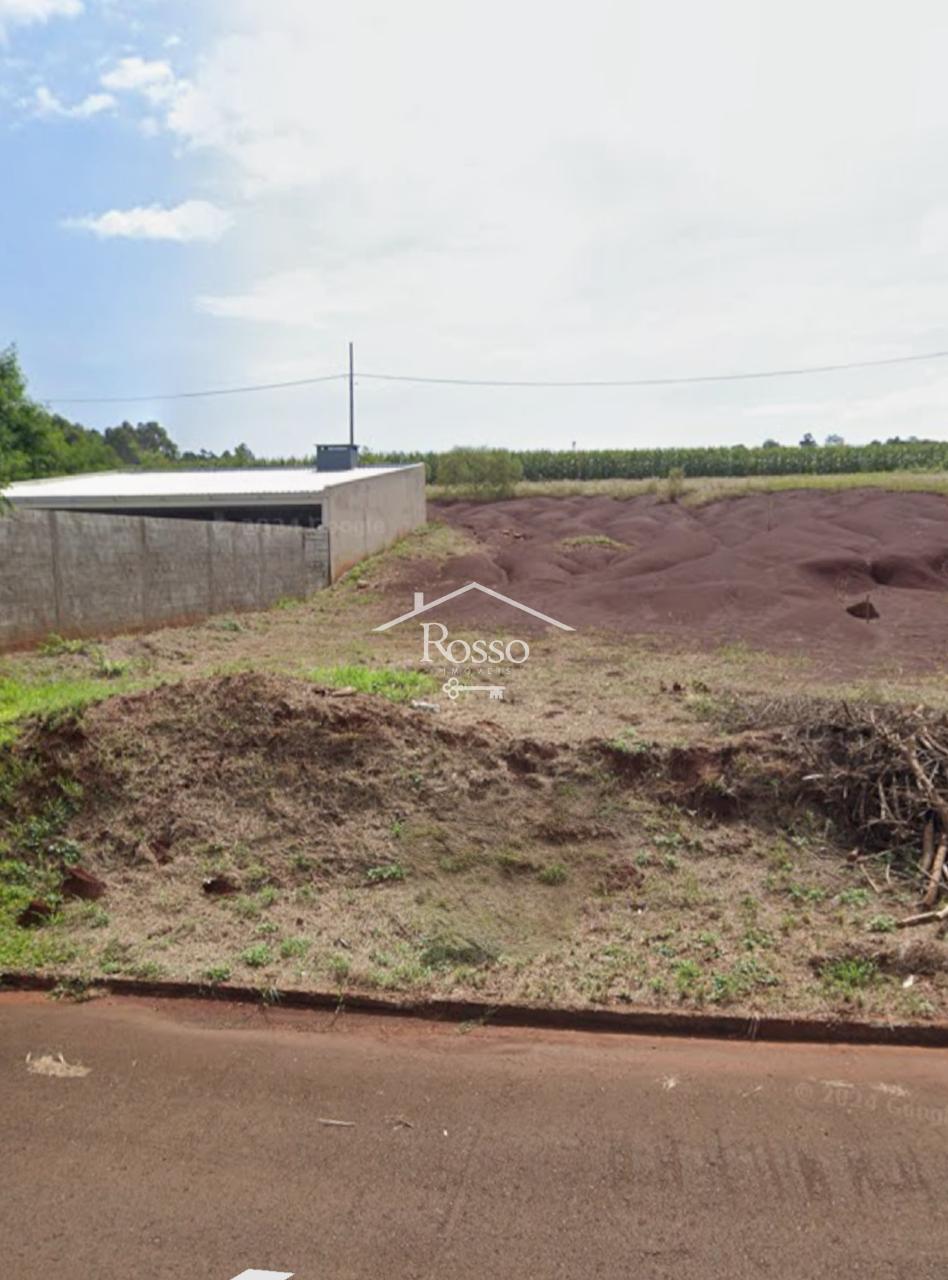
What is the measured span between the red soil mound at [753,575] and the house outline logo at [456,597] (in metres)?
0.25

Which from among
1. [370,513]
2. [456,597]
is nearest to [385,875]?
[456,597]

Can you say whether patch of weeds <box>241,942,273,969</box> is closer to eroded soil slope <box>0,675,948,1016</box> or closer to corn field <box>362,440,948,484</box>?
eroded soil slope <box>0,675,948,1016</box>

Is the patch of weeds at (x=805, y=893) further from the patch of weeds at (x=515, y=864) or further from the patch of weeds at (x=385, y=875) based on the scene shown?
the patch of weeds at (x=385, y=875)

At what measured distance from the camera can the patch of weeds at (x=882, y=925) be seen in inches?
167

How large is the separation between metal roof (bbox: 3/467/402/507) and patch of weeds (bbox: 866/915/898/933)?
16.4 metres

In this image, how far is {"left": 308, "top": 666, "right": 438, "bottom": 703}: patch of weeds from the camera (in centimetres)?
797

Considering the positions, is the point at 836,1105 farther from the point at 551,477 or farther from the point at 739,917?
the point at 551,477

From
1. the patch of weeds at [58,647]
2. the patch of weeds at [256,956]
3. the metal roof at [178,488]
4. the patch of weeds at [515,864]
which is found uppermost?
the metal roof at [178,488]

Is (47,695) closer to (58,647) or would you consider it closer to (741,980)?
(58,647)

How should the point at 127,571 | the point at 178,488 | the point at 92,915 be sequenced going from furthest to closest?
the point at 178,488 → the point at 127,571 → the point at 92,915

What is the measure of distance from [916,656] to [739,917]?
8.76 meters

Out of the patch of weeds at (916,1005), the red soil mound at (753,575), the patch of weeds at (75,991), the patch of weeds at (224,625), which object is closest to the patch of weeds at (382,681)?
the patch of weeds at (75,991)

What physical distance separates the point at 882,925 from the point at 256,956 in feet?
9.75

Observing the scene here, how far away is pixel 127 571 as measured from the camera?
1298 centimetres
